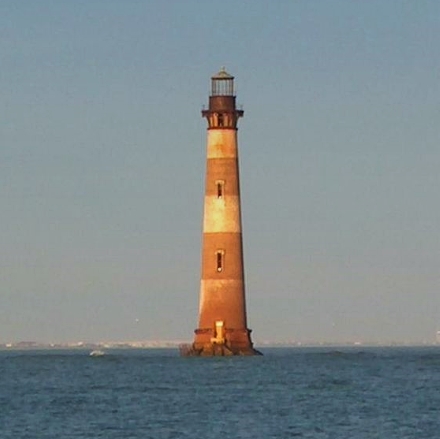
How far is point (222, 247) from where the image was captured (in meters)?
90.2

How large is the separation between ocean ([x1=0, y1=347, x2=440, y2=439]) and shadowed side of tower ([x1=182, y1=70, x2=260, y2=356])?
4.52ft

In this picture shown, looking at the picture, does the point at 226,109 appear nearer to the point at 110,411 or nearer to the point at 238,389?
the point at 238,389

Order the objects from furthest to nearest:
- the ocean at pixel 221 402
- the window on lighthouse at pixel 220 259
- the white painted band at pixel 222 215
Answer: the white painted band at pixel 222 215, the window on lighthouse at pixel 220 259, the ocean at pixel 221 402

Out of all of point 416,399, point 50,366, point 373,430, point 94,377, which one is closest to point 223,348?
point 94,377

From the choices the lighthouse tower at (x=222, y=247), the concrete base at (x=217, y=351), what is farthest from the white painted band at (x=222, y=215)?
the concrete base at (x=217, y=351)

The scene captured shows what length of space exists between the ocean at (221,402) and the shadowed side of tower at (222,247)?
54.3 inches

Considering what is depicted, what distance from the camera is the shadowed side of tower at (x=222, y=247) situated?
297 feet

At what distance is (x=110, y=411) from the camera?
62.9 meters

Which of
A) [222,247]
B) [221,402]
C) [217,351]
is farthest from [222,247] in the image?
[221,402]

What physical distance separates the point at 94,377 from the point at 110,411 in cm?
2371

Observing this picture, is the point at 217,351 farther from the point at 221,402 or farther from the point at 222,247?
the point at 221,402

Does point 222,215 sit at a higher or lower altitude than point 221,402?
higher

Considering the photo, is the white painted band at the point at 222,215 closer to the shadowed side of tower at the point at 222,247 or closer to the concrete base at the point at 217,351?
the shadowed side of tower at the point at 222,247

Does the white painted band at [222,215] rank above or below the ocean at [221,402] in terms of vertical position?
above
